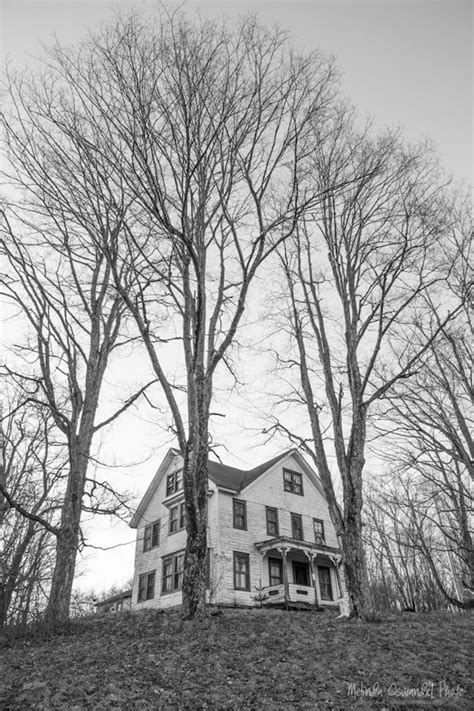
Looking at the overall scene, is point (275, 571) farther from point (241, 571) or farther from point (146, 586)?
point (146, 586)

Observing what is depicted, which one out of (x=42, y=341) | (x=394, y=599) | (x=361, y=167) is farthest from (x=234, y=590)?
(x=361, y=167)

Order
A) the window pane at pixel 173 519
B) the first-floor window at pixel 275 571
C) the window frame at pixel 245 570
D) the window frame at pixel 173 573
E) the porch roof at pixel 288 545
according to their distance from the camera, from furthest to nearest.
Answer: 1. the window pane at pixel 173 519
2. the first-floor window at pixel 275 571
3. the window frame at pixel 173 573
4. the porch roof at pixel 288 545
5. the window frame at pixel 245 570

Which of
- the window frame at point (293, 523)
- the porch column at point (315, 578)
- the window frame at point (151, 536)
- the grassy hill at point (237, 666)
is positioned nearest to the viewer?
the grassy hill at point (237, 666)

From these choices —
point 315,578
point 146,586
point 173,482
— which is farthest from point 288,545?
point 146,586

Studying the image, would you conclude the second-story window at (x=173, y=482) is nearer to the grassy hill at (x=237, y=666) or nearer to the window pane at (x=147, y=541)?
the window pane at (x=147, y=541)

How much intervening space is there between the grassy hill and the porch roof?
1239 cm

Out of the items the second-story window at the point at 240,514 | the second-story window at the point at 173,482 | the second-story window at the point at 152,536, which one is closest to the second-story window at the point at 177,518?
the second-story window at the point at 173,482

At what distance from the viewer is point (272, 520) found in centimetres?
2255

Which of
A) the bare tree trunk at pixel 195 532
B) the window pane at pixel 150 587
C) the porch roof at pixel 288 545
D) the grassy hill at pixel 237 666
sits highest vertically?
the porch roof at pixel 288 545

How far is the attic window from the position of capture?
24.3 metres

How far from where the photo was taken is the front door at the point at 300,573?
22362mm

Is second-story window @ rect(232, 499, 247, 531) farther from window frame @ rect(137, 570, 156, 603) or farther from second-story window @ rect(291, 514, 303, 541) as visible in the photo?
window frame @ rect(137, 570, 156, 603)

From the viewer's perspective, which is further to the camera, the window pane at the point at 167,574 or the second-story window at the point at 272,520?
the second-story window at the point at 272,520

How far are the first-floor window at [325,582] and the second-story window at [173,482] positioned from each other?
819 cm
